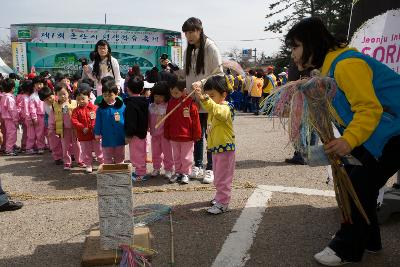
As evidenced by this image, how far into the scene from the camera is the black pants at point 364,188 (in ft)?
8.76

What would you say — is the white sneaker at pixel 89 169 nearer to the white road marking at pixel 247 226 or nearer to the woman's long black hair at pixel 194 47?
the woman's long black hair at pixel 194 47

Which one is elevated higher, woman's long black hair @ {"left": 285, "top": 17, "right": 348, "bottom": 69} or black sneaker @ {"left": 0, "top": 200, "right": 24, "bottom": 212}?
woman's long black hair @ {"left": 285, "top": 17, "right": 348, "bottom": 69}

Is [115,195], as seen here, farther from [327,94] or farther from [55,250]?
[327,94]

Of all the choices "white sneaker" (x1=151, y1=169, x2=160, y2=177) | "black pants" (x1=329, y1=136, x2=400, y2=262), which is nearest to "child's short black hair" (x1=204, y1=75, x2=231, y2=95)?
"black pants" (x1=329, y1=136, x2=400, y2=262)

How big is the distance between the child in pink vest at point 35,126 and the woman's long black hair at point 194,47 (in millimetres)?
4207

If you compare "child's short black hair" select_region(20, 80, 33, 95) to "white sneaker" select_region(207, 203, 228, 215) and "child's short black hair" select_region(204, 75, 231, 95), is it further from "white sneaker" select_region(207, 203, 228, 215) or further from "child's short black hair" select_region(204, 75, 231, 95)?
"white sneaker" select_region(207, 203, 228, 215)

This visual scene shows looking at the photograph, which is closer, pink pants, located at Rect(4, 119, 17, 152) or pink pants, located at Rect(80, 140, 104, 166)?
pink pants, located at Rect(80, 140, 104, 166)

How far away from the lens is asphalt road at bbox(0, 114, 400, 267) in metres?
3.07

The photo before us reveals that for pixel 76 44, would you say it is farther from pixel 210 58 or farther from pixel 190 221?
pixel 190 221

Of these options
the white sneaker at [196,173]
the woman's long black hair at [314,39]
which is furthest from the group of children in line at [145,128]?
the woman's long black hair at [314,39]

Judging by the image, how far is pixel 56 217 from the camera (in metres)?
4.01

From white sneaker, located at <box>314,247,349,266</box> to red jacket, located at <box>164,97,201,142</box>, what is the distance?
261 cm

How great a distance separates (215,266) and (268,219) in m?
1.05

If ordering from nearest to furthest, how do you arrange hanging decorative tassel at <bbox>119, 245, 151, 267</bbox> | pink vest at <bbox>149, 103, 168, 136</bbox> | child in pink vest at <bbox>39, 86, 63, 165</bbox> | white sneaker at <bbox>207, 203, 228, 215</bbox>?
hanging decorative tassel at <bbox>119, 245, 151, 267</bbox> → white sneaker at <bbox>207, 203, 228, 215</bbox> → pink vest at <bbox>149, 103, 168, 136</bbox> → child in pink vest at <bbox>39, 86, 63, 165</bbox>
